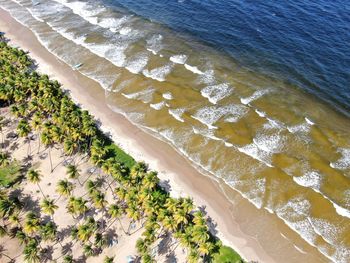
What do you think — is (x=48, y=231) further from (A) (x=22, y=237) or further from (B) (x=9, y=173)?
(B) (x=9, y=173)

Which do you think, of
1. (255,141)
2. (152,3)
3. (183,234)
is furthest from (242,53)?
(183,234)

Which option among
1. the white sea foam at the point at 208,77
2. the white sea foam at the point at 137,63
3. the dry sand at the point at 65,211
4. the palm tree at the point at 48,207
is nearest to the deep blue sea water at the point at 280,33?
the white sea foam at the point at 208,77

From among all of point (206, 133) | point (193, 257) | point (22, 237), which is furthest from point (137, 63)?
point (193, 257)

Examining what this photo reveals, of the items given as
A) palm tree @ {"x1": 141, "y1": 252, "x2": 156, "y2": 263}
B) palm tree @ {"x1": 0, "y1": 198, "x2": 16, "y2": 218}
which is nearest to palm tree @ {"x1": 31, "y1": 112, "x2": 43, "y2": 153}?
palm tree @ {"x1": 0, "y1": 198, "x2": 16, "y2": 218}

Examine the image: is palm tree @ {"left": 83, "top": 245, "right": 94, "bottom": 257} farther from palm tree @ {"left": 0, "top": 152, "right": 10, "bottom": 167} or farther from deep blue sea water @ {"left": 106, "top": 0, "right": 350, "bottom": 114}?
deep blue sea water @ {"left": 106, "top": 0, "right": 350, "bottom": 114}

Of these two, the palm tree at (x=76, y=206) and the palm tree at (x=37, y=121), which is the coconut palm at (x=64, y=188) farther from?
the palm tree at (x=37, y=121)
